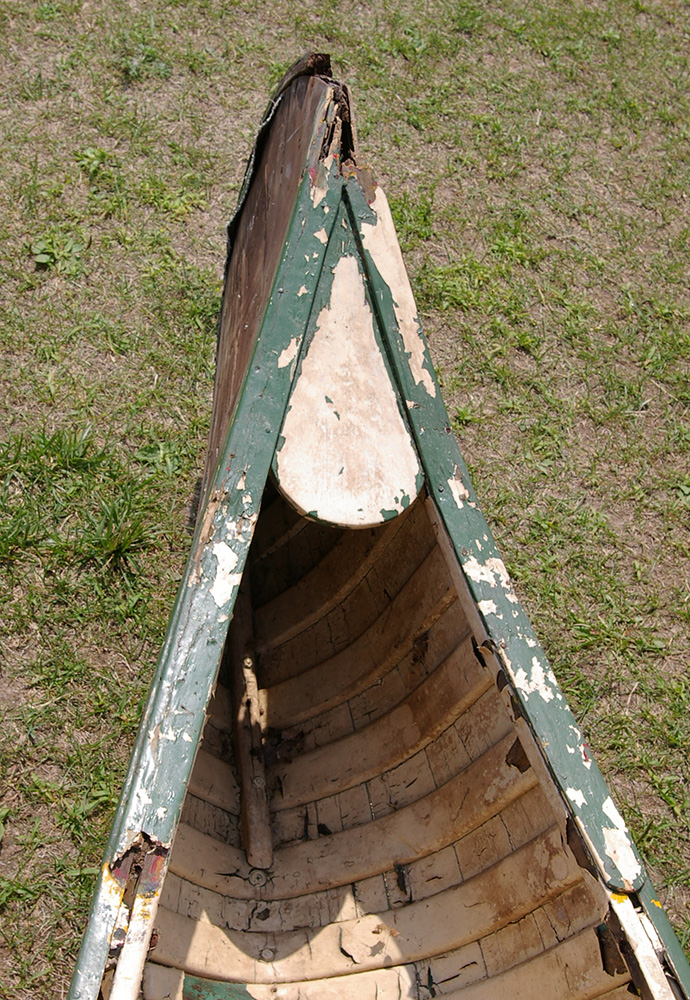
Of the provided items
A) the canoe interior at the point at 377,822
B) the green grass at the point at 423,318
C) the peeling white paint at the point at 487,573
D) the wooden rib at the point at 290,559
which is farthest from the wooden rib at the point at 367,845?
the wooden rib at the point at 290,559

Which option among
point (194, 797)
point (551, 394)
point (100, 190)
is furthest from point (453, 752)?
point (100, 190)

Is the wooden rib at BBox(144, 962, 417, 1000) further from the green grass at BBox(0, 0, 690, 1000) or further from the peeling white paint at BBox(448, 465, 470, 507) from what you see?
the peeling white paint at BBox(448, 465, 470, 507)

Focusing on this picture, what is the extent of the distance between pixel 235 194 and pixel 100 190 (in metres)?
0.72

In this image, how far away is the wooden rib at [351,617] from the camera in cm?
272

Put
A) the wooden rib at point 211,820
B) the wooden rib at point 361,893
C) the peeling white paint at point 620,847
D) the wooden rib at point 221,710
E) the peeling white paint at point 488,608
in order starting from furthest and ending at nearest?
the wooden rib at point 221,710 < the wooden rib at point 211,820 < the wooden rib at point 361,893 < the peeling white paint at point 488,608 < the peeling white paint at point 620,847

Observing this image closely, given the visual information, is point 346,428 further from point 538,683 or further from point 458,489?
point 538,683

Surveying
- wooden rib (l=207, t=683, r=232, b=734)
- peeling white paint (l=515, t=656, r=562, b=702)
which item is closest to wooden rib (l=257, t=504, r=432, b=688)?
wooden rib (l=207, t=683, r=232, b=734)

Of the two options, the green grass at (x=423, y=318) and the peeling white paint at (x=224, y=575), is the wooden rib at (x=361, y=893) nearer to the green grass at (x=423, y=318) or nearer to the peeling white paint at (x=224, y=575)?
the green grass at (x=423, y=318)

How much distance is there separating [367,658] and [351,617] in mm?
170

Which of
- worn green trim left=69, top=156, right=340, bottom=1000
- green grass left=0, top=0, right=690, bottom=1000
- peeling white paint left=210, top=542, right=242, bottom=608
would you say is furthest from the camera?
green grass left=0, top=0, right=690, bottom=1000

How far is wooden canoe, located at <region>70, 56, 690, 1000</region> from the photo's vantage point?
188cm

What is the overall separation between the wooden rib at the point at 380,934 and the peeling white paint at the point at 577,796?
12.7 inches

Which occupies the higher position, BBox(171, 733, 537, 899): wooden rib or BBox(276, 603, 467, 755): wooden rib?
BBox(276, 603, 467, 755): wooden rib

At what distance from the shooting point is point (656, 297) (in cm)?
473
